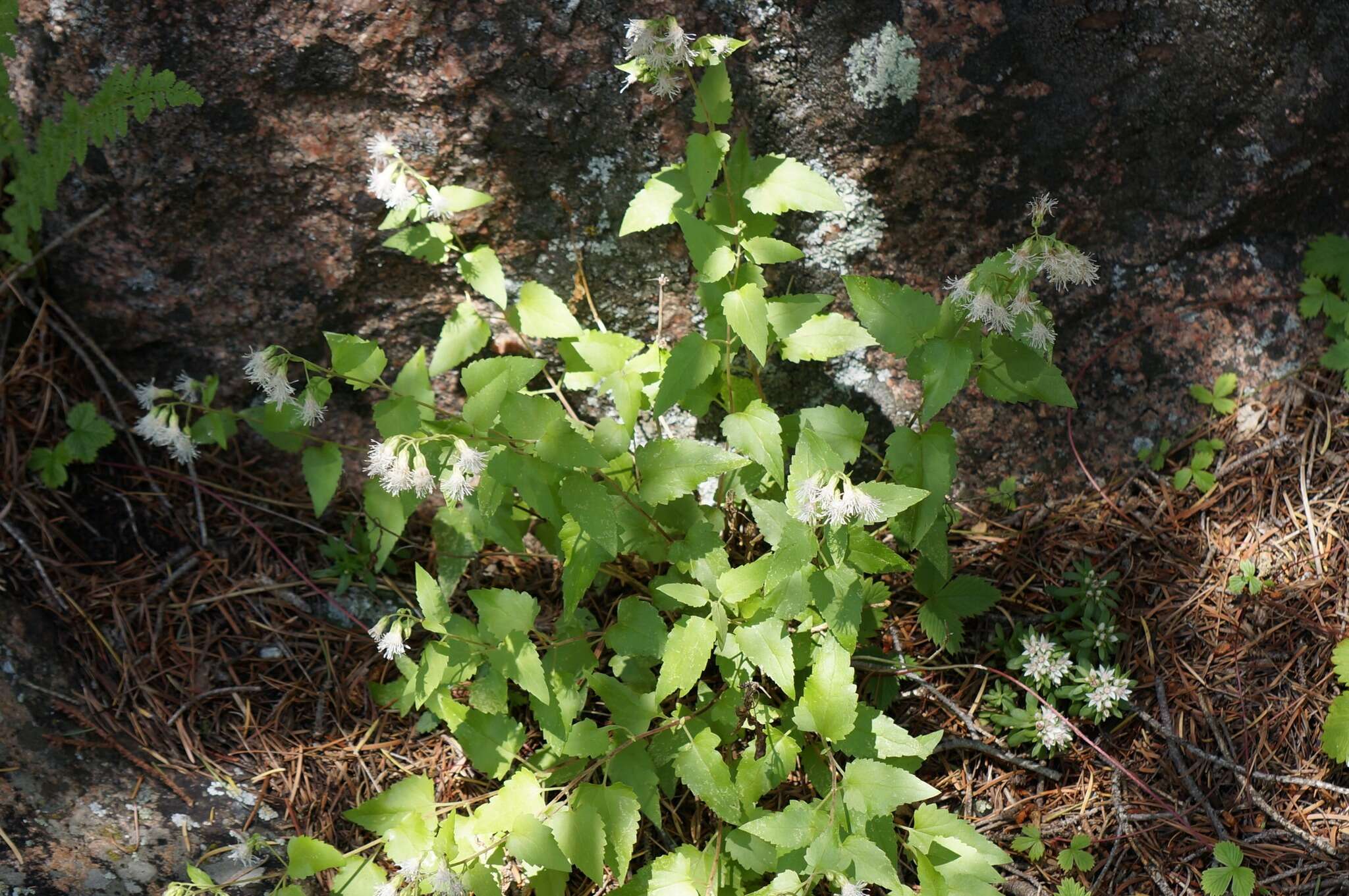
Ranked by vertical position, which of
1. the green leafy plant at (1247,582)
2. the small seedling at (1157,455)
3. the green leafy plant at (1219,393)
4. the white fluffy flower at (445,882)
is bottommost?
the green leafy plant at (1247,582)

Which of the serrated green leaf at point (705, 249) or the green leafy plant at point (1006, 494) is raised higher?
the serrated green leaf at point (705, 249)

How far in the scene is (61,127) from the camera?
9.34 feet

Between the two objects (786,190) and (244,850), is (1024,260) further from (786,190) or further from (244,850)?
(244,850)

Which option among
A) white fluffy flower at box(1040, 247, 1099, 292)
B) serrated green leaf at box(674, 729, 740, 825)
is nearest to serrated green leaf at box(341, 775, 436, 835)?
serrated green leaf at box(674, 729, 740, 825)

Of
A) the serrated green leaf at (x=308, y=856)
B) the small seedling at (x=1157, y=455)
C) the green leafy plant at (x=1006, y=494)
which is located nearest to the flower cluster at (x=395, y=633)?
the serrated green leaf at (x=308, y=856)

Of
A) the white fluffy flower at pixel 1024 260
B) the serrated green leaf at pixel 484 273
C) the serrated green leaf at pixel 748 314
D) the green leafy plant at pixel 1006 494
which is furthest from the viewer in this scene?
the green leafy plant at pixel 1006 494

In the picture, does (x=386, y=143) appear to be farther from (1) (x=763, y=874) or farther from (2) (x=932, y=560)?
(1) (x=763, y=874)

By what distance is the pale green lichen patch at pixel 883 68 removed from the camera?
9.68 feet

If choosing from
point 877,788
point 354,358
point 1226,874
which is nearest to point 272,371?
point 354,358

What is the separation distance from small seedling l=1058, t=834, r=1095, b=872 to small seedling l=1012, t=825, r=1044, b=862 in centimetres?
6

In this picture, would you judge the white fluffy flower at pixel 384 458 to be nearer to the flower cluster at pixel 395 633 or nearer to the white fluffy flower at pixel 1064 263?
the flower cluster at pixel 395 633

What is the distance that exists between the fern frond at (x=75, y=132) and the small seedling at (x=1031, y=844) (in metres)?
3.08

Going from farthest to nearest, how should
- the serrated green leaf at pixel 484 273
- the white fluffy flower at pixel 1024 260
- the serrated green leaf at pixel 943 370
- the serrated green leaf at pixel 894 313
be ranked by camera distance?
the serrated green leaf at pixel 484 273 < the serrated green leaf at pixel 894 313 < the serrated green leaf at pixel 943 370 < the white fluffy flower at pixel 1024 260

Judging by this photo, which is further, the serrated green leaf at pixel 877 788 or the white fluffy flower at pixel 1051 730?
the white fluffy flower at pixel 1051 730
